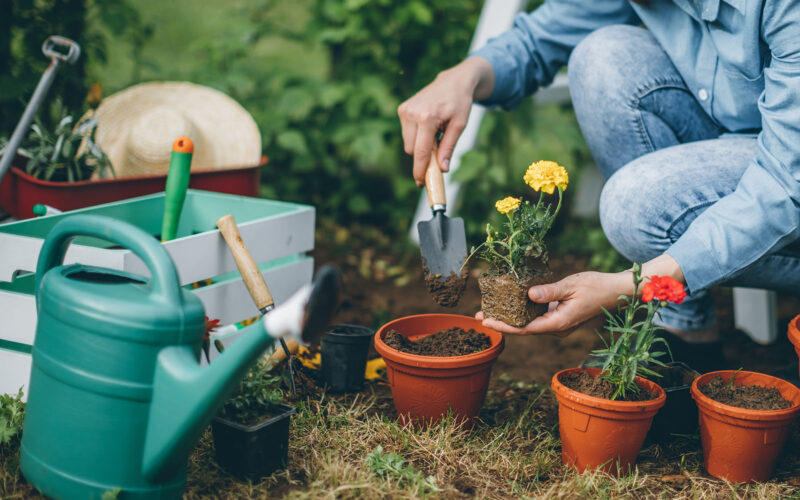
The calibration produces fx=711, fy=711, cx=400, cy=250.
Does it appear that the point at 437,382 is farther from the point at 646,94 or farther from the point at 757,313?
the point at 757,313

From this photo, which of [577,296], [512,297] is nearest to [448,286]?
[512,297]

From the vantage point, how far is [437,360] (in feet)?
5.36

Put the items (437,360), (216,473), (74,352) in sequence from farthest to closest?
(437,360), (216,473), (74,352)

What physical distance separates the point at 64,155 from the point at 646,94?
1.76 m

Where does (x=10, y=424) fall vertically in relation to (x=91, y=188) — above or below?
below

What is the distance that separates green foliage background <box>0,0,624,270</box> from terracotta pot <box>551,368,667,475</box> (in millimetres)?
1665

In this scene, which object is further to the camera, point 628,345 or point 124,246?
point 628,345

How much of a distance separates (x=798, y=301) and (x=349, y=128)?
2.05 meters

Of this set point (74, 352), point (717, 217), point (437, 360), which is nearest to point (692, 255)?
point (717, 217)

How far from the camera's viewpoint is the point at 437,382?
1.67 meters

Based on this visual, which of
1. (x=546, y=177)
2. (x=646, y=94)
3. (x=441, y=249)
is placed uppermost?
(x=646, y=94)

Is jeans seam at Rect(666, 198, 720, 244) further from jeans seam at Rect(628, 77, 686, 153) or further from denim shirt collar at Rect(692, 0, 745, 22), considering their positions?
denim shirt collar at Rect(692, 0, 745, 22)

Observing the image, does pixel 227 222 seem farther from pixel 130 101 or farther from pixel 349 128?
pixel 349 128

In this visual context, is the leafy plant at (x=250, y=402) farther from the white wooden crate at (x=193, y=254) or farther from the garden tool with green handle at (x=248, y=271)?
the white wooden crate at (x=193, y=254)
